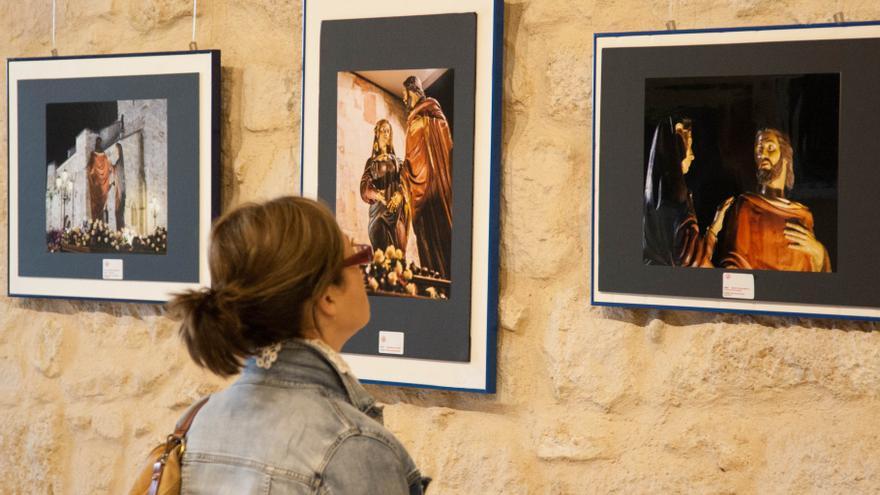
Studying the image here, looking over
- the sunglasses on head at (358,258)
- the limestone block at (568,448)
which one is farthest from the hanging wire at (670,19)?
the sunglasses on head at (358,258)

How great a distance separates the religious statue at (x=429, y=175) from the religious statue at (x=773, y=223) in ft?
1.77

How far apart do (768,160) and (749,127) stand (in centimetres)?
7

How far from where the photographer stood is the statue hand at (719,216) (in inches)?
70.9

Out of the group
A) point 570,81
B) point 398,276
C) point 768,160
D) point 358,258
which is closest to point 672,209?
point 768,160

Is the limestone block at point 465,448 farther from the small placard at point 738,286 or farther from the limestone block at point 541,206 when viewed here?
the small placard at point 738,286

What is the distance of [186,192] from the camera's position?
2238 mm

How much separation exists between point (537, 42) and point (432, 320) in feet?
1.90

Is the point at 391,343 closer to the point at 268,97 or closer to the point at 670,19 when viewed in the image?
the point at 268,97

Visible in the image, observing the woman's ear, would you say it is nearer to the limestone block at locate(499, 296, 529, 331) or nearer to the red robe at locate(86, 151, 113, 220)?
the limestone block at locate(499, 296, 529, 331)

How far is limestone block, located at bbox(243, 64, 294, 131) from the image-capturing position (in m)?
2.19

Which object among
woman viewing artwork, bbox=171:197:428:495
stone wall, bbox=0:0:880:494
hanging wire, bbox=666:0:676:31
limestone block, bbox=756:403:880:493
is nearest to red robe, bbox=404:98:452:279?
stone wall, bbox=0:0:880:494

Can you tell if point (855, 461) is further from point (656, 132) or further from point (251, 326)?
point (251, 326)

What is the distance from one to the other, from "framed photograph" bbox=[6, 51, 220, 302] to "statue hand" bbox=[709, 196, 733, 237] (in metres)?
1.05

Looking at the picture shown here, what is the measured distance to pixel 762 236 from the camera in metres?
1.78
